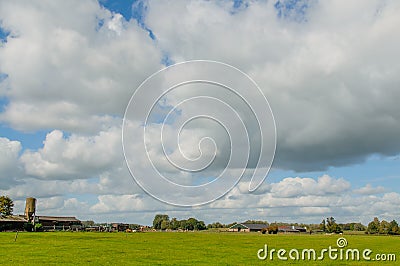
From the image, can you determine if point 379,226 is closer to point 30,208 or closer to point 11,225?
point 30,208

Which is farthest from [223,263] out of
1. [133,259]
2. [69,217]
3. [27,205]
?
[69,217]

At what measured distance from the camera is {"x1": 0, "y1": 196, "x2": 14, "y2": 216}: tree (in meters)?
119

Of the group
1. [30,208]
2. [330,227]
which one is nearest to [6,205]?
[30,208]

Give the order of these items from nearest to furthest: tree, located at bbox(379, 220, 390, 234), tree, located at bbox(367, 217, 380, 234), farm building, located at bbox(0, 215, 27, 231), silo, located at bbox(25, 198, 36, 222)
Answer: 1. farm building, located at bbox(0, 215, 27, 231)
2. silo, located at bbox(25, 198, 36, 222)
3. tree, located at bbox(379, 220, 390, 234)
4. tree, located at bbox(367, 217, 380, 234)

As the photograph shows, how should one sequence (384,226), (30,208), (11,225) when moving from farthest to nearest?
(384,226) → (30,208) → (11,225)

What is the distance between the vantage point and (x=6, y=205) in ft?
393

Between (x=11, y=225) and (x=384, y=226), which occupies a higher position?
(x=384, y=226)

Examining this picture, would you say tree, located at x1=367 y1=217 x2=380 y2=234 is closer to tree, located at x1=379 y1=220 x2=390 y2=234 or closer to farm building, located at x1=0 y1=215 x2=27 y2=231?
tree, located at x1=379 y1=220 x2=390 y2=234

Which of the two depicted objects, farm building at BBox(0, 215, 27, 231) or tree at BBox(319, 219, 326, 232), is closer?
farm building at BBox(0, 215, 27, 231)

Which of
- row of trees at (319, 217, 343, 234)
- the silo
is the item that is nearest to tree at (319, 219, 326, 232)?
row of trees at (319, 217, 343, 234)

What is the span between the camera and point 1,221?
106 m

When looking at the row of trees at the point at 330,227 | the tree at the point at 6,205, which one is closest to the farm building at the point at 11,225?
the tree at the point at 6,205

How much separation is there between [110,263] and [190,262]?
5.69m

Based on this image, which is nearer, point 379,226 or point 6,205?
point 6,205
